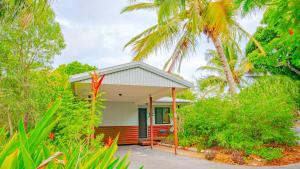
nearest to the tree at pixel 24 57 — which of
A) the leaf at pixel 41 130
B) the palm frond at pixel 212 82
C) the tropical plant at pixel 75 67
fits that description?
the leaf at pixel 41 130

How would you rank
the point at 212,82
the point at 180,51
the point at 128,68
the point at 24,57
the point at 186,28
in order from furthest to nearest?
the point at 212,82 < the point at 180,51 < the point at 186,28 < the point at 128,68 < the point at 24,57

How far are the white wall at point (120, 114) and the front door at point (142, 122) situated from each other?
776mm

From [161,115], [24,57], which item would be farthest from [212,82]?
[24,57]

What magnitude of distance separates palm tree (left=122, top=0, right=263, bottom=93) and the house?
2.16m

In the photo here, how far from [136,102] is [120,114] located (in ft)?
Answer: 4.34

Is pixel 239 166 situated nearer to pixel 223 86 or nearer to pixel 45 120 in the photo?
pixel 45 120

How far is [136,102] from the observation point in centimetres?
1788

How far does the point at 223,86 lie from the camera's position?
2488 cm

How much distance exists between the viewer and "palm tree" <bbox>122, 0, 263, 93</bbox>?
1194 centimetres

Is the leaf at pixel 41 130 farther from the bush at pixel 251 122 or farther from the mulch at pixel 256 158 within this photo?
the bush at pixel 251 122

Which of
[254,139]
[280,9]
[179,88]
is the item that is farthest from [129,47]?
[280,9]

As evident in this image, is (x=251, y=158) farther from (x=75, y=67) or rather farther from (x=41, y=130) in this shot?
(x=75, y=67)

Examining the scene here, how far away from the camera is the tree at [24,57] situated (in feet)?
31.8

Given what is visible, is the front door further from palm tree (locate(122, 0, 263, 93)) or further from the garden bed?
the garden bed
